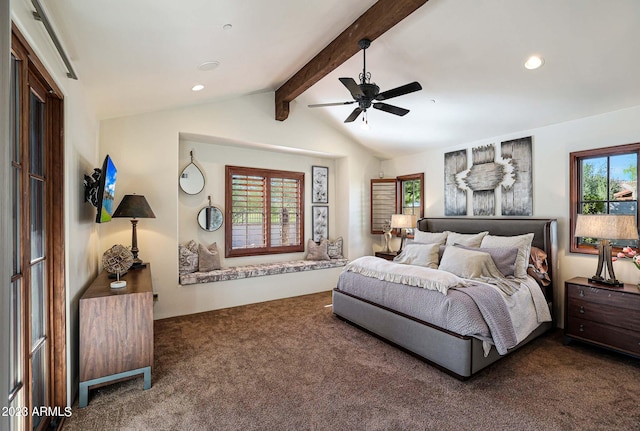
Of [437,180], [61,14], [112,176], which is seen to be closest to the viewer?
[61,14]

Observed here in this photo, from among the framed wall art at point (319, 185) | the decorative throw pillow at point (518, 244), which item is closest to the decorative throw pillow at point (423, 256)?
the decorative throw pillow at point (518, 244)

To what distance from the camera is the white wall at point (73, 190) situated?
1924 millimetres

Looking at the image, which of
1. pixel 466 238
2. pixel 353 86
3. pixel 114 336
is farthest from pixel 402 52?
pixel 114 336

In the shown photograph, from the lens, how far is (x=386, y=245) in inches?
243

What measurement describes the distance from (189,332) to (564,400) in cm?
362

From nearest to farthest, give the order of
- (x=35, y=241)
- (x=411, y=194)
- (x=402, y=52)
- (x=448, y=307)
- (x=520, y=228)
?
1. (x=35, y=241)
2. (x=448, y=307)
3. (x=402, y=52)
4. (x=520, y=228)
5. (x=411, y=194)

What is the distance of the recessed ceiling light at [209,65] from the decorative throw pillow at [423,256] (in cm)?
320

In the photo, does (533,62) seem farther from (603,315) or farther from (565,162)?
(603,315)

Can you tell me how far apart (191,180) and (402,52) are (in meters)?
3.38

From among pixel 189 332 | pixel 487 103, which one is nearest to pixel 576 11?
pixel 487 103

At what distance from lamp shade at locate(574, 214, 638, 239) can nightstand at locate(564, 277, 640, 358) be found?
51 centimetres

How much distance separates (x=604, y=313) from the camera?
9.96 feet

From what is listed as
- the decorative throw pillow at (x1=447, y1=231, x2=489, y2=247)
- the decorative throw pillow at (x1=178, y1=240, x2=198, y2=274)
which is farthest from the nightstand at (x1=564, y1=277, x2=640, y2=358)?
the decorative throw pillow at (x1=178, y1=240, x2=198, y2=274)

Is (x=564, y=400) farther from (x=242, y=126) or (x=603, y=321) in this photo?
(x=242, y=126)
